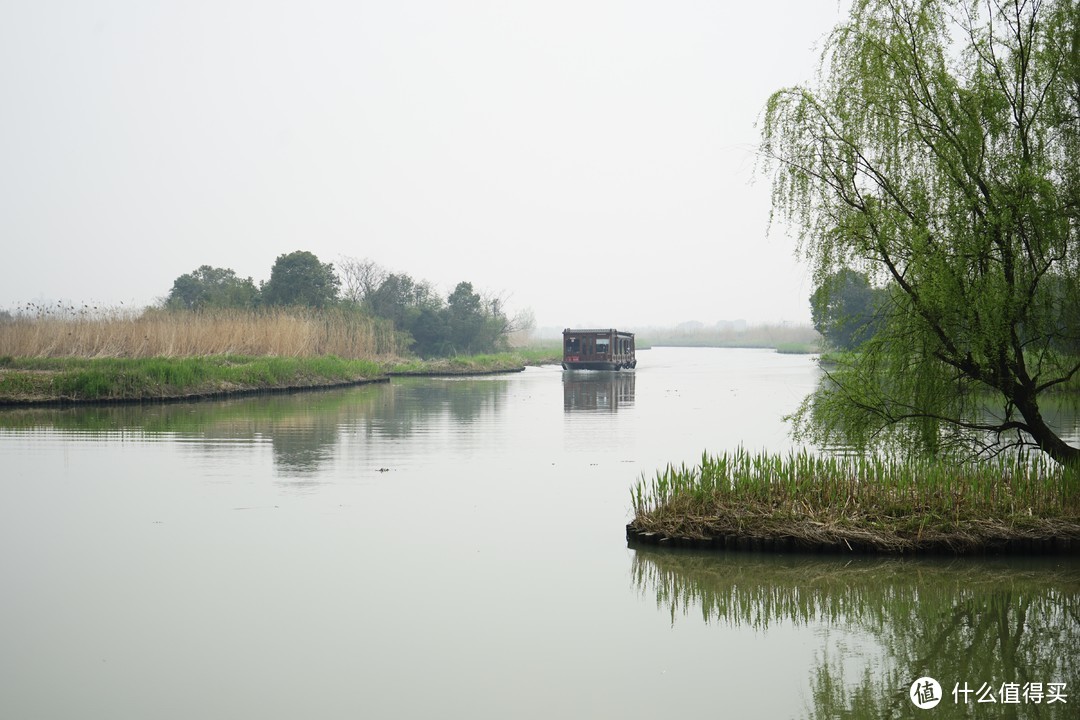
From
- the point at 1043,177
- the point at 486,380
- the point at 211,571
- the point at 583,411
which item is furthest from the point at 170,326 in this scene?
the point at 1043,177

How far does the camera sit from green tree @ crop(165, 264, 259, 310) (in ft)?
203

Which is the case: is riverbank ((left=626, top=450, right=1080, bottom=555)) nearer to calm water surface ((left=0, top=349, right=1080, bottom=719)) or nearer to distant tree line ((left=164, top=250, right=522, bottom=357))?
calm water surface ((left=0, top=349, right=1080, bottom=719))

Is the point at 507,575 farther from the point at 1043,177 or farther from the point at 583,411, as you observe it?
the point at 583,411

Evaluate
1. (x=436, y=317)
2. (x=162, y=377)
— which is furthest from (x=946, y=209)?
(x=436, y=317)

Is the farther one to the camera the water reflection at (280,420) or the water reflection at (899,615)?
the water reflection at (280,420)

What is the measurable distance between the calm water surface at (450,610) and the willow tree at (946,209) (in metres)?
2.58

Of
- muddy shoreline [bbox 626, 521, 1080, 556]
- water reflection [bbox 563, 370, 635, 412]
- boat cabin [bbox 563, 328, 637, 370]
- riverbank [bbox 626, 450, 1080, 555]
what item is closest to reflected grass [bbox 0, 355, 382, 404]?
water reflection [bbox 563, 370, 635, 412]

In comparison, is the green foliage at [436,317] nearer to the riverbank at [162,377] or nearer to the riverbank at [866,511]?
the riverbank at [162,377]

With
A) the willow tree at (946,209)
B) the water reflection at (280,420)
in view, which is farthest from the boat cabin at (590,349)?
the willow tree at (946,209)

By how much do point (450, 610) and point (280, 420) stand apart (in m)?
16.7

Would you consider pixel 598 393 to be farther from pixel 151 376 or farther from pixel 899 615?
pixel 899 615

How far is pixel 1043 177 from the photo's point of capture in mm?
10992

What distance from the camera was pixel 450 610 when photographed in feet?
27.4

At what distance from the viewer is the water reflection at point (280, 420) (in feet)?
62.3
